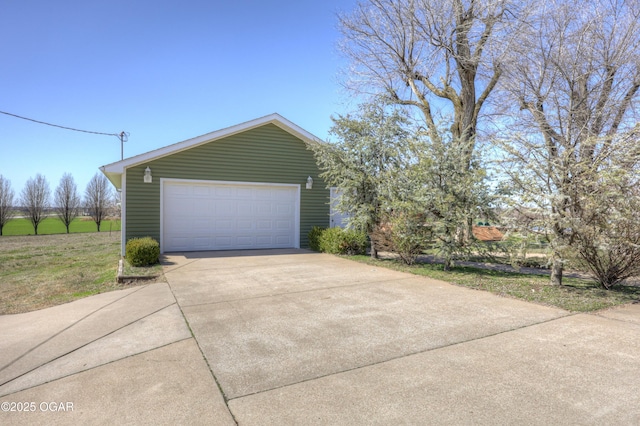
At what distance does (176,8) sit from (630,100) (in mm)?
13448

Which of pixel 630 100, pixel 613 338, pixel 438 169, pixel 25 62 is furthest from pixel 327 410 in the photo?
pixel 25 62

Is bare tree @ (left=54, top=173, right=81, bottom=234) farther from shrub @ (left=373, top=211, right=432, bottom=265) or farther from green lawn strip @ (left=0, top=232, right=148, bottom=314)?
shrub @ (left=373, top=211, right=432, bottom=265)

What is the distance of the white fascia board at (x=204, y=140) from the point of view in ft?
31.7

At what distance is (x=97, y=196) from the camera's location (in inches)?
1214

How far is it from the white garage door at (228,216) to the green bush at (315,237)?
2.23 ft

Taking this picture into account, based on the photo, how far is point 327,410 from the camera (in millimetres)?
2398

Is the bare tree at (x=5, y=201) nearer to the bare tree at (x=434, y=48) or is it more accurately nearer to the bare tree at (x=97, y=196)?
the bare tree at (x=97, y=196)

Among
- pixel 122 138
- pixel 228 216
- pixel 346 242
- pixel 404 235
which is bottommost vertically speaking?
pixel 346 242

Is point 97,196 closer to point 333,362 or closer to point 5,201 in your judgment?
point 5,201

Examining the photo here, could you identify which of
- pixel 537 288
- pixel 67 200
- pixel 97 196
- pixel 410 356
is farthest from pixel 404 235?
pixel 97 196

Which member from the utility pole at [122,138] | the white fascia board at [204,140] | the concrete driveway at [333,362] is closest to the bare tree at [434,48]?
the white fascia board at [204,140]

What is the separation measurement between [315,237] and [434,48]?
7841 millimetres

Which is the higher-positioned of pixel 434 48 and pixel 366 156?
pixel 434 48

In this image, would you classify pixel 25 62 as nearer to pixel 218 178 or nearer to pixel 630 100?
pixel 218 178
